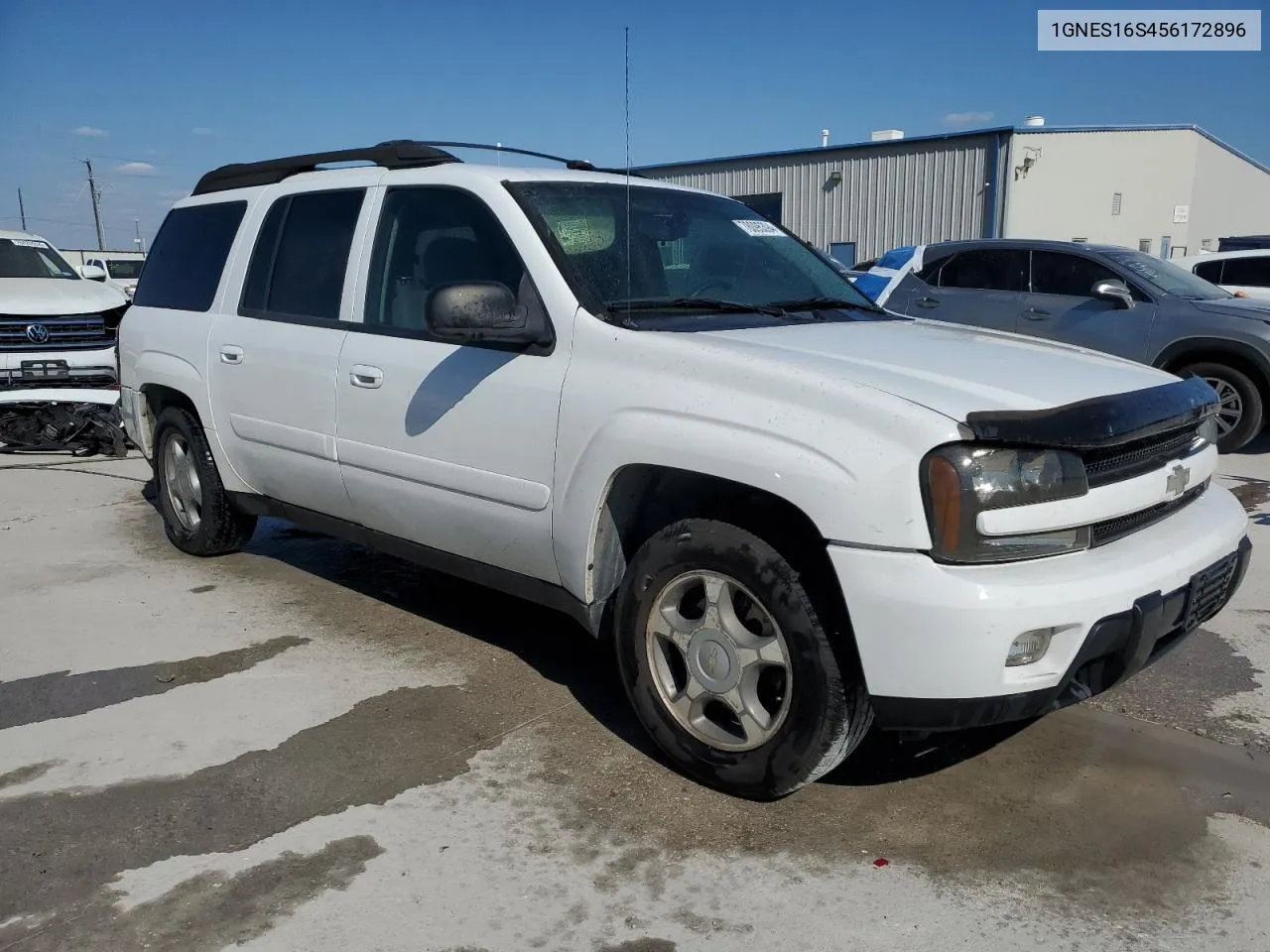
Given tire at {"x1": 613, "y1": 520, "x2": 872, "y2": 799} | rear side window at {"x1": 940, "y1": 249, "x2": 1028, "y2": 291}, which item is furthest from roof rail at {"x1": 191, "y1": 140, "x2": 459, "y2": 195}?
rear side window at {"x1": 940, "y1": 249, "x2": 1028, "y2": 291}

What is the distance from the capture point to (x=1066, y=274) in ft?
30.1

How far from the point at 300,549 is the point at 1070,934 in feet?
14.8

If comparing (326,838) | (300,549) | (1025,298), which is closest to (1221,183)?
(1025,298)

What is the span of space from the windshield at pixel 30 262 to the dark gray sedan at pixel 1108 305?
26.8 feet

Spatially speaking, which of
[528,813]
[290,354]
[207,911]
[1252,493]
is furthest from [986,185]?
[207,911]

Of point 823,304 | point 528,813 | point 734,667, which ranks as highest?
point 823,304

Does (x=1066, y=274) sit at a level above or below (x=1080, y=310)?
above

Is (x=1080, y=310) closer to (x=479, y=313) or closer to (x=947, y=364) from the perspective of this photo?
(x=947, y=364)

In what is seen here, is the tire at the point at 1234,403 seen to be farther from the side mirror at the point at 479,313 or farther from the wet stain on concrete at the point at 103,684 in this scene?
the wet stain on concrete at the point at 103,684

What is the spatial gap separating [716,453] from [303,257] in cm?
248

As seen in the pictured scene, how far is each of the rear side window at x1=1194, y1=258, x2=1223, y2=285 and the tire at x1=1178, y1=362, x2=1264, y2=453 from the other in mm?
3948

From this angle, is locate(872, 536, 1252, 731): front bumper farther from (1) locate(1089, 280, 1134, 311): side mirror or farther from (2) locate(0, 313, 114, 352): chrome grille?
(2) locate(0, 313, 114, 352): chrome grille

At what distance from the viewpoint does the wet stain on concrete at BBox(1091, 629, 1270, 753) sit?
363 centimetres

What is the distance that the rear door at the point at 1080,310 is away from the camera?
8.77m
